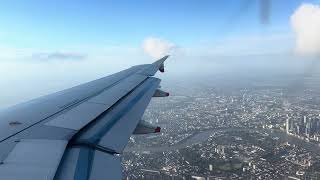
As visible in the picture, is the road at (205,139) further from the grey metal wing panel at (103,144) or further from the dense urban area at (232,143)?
the grey metal wing panel at (103,144)

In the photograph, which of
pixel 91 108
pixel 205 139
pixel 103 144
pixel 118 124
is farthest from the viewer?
pixel 205 139

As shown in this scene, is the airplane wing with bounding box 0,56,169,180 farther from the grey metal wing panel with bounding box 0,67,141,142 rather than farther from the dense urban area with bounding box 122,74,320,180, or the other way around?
the dense urban area with bounding box 122,74,320,180

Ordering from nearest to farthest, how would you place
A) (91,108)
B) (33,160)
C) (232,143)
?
(33,160) → (91,108) → (232,143)

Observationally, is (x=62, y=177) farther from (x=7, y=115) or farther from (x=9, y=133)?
(x=7, y=115)

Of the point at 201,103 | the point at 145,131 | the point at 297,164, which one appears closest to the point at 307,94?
the point at 201,103

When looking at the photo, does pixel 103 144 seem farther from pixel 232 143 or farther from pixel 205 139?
pixel 205 139

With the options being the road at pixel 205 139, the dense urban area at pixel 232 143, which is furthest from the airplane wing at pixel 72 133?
the road at pixel 205 139

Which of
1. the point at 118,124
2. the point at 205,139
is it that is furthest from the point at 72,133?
the point at 205,139
